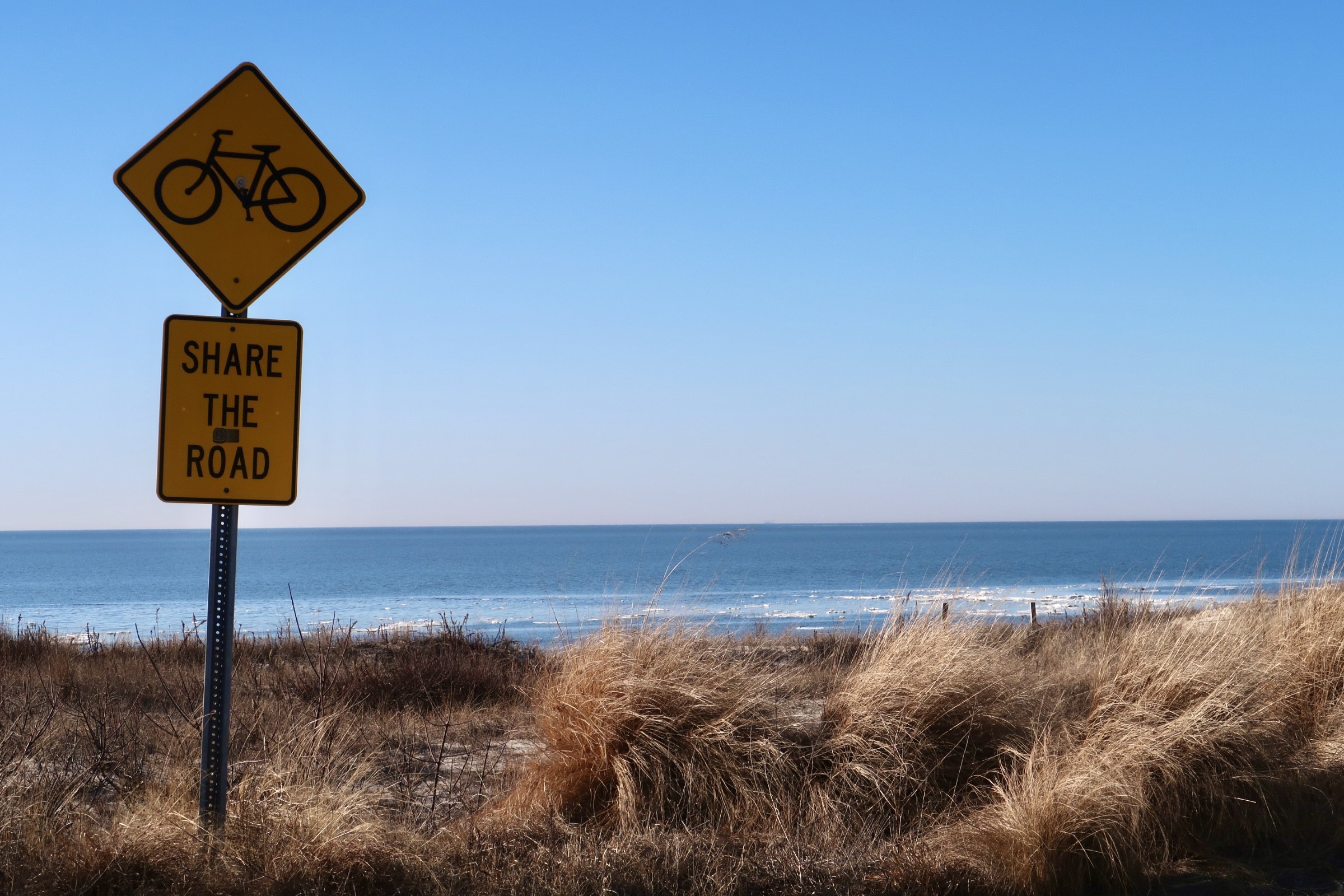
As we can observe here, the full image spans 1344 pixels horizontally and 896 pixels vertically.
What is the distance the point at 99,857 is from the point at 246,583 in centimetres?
7025

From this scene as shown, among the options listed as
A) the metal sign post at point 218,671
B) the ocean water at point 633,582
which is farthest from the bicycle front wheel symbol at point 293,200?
the ocean water at point 633,582

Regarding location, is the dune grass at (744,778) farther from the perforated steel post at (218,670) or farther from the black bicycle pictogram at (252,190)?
the black bicycle pictogram at (252,190)

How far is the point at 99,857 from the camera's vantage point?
429 cm

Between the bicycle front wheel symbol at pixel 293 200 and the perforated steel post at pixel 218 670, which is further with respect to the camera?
the bicycle front wheel symbol at pixel 293 200

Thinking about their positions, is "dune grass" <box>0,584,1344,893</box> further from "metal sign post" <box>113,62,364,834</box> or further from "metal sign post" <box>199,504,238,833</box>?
"metal sign post" <box>113,62,364,834</box>

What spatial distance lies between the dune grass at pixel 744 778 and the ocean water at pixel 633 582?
2.61 feet

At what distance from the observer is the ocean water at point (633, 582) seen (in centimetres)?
845

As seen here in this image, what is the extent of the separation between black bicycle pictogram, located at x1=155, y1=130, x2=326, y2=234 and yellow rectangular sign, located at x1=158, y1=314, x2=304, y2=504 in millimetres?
521

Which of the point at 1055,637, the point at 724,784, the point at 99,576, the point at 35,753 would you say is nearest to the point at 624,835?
the point at 724,784

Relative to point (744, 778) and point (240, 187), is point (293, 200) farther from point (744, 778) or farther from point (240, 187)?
point (744, 778)

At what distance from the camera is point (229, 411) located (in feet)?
14.5

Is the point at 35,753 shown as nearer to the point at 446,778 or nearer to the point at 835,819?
the point at 446,778

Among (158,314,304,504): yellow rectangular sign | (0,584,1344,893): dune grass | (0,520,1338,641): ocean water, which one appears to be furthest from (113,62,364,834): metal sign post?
(0,520,1338,641): ocean water

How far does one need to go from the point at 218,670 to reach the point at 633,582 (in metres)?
3.92
